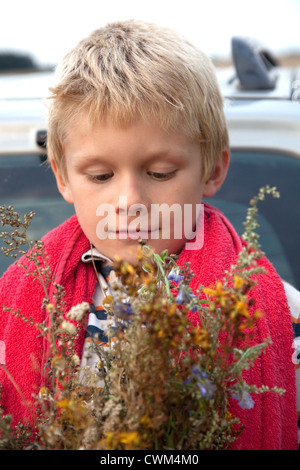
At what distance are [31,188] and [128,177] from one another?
86 cm

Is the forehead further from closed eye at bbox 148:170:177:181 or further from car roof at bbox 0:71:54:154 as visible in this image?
car roof at bbox 0:71:54:154

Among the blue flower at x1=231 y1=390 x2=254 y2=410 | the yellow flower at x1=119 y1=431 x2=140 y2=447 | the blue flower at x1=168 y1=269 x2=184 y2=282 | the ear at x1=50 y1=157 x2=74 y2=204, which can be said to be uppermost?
the blue flower at x1=168 y1=269 x2=184 y2=282

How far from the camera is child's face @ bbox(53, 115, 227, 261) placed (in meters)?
1.48

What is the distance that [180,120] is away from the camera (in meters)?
1.55

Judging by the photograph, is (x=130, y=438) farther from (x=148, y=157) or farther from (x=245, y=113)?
(x=245, y=113)

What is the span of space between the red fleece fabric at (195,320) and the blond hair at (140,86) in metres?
0.24

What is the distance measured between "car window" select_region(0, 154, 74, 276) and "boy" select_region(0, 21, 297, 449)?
0.43 meters

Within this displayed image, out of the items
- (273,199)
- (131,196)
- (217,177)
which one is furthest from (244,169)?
(131,196)

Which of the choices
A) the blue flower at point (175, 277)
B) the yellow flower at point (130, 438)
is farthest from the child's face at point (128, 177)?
the yellow flower at point (130, 438)

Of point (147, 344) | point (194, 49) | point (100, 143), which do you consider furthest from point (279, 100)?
point (147, 344)

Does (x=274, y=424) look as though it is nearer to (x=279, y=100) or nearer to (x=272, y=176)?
(x=272, y=176)

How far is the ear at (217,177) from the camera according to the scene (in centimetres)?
176

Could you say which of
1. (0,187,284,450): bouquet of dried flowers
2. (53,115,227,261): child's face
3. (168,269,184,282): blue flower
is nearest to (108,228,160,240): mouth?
(53,115,227,261): child's face
